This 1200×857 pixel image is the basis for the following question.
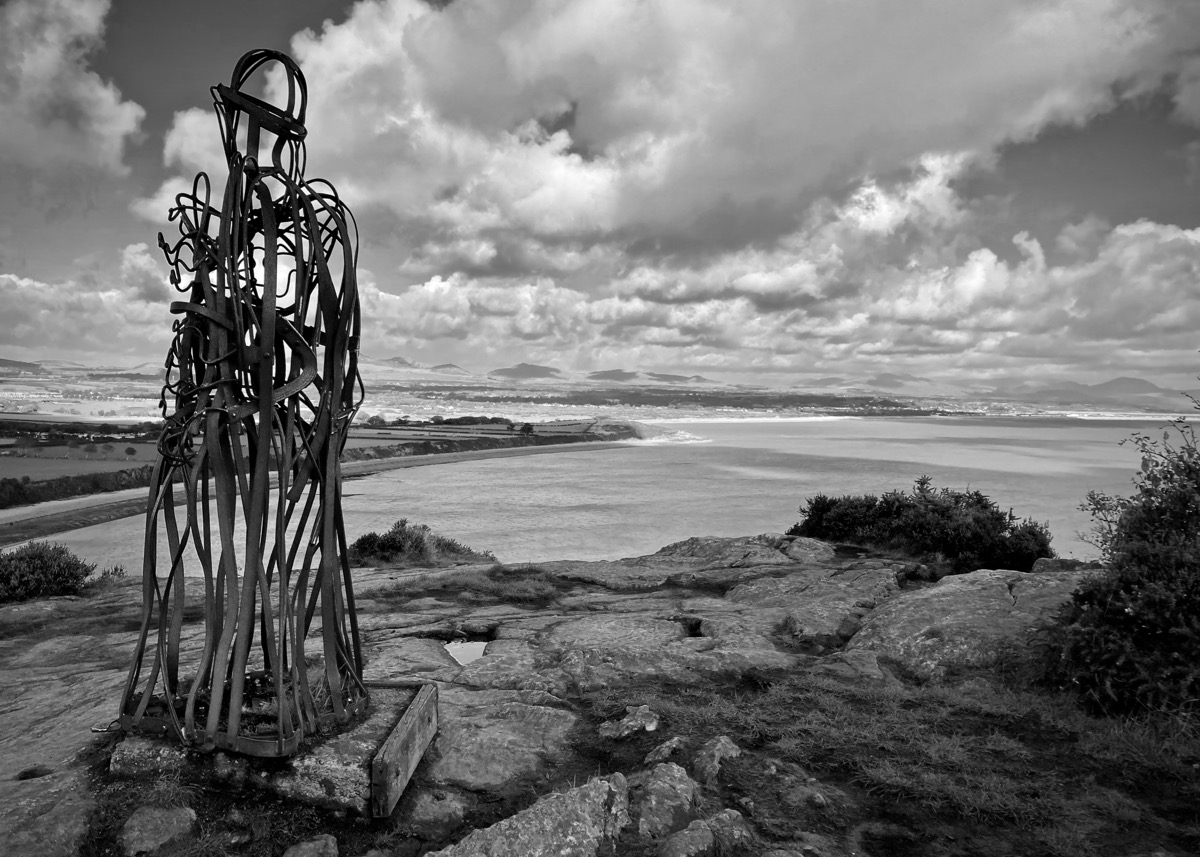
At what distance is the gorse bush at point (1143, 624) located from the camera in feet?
15.6

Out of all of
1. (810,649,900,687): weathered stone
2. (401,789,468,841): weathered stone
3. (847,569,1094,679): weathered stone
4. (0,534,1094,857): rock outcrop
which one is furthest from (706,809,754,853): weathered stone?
(847,569,1094,679): weathered stone

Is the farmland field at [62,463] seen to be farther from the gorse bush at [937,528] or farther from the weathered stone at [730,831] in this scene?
the weathered stone at [730,831]

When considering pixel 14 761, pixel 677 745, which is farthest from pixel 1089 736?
pixel 14 761

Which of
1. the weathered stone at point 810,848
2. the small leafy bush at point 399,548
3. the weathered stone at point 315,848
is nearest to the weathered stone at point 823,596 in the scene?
the weathered stone at point 810,848

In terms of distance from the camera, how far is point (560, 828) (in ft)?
10.4

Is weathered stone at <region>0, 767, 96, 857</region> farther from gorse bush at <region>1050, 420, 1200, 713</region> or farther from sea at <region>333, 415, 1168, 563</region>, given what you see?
sea at <region>333, 415, 1168, 563</region>

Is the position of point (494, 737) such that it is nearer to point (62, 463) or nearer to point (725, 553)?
point (725, 553)

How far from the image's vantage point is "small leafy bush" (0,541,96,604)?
8930 millimetres

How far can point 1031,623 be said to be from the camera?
6133 mm

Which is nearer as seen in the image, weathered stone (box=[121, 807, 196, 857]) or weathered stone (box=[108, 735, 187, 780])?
weathered stone (box=[121, 807, 196, 857])

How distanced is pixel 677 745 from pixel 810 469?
28966 millimetres

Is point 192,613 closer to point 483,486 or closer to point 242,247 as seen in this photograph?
point 242,247

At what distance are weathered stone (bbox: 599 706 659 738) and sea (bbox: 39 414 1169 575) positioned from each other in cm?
921

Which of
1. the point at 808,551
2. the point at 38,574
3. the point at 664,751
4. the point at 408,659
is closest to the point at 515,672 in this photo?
the point at 408,659
